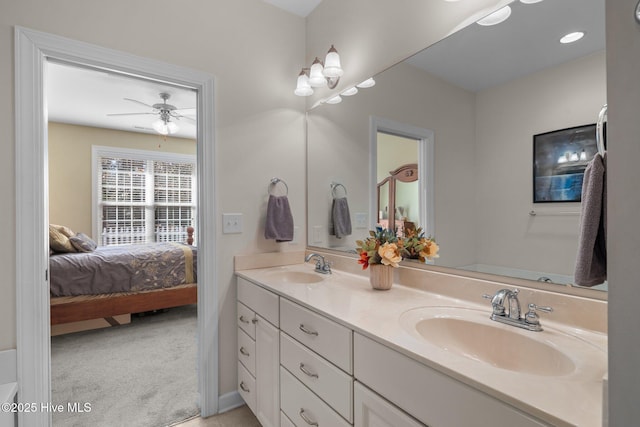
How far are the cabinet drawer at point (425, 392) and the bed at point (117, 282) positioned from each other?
3.09m

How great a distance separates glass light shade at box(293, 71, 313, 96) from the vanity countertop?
48.6 inches

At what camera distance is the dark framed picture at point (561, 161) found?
0.96 m

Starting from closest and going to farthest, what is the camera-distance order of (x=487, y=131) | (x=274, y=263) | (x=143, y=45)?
(x=487, y=131) < (x=143, y=45) < (x=274, y=263)

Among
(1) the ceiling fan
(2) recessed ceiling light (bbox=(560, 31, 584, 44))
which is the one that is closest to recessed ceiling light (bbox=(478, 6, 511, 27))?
(2) recessed ceiling light (bbox=(560, 31, 584, 44))

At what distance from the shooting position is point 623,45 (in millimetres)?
414

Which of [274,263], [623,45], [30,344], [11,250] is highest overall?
[623,45]

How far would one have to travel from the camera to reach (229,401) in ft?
6.15

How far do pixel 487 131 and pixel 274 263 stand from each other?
1441mm

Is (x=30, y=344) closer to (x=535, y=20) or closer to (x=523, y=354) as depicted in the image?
(x=523, y=354)

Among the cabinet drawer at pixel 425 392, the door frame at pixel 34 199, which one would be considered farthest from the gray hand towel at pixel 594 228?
the door frame at pixel 34 199

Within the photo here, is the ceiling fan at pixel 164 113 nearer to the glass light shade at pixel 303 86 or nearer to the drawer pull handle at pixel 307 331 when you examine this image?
the glass light shade at pixel 303 86

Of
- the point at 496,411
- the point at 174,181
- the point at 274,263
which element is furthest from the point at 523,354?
the point at 174,181

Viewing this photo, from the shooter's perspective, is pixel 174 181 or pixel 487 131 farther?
pixel 174 181

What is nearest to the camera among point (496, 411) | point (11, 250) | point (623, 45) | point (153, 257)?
point (623, 45)
